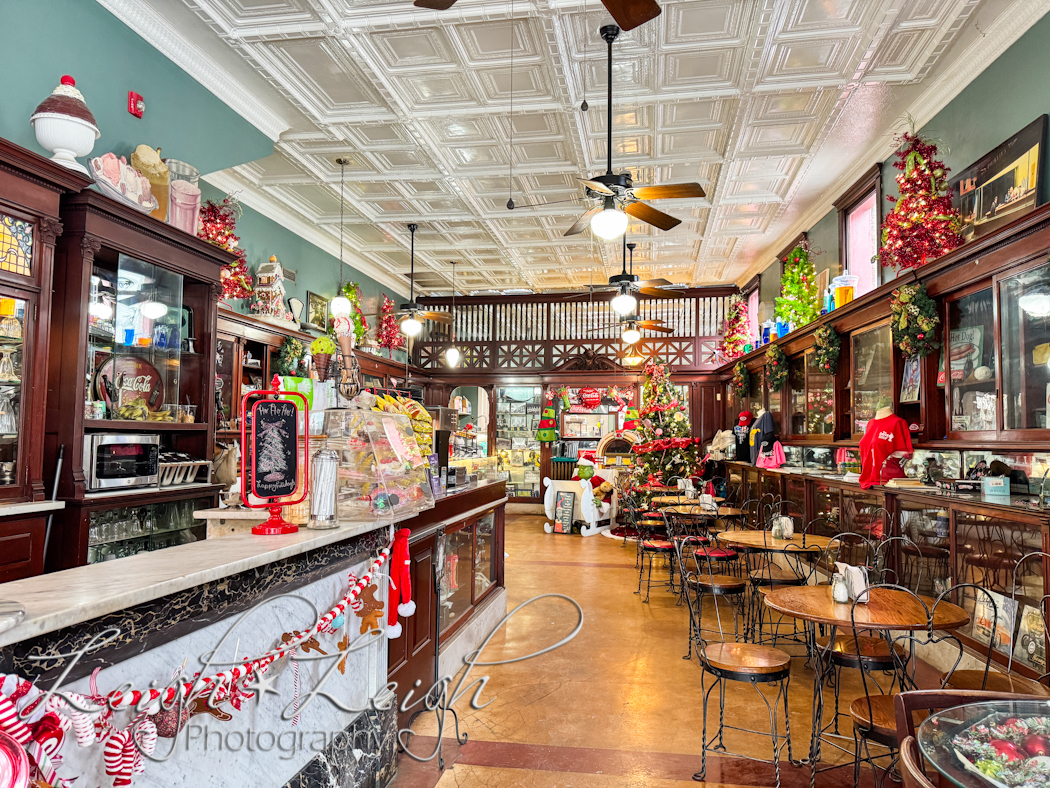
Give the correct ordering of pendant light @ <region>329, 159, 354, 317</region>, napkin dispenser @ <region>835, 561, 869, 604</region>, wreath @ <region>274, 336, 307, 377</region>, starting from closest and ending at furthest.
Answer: napkin dispenser @ <region>835, 561, 869, 604</region> < pendant light @ <region>329, 159, 354, 317</region> < wreath @ <region>274, 336, 307, 377</region>

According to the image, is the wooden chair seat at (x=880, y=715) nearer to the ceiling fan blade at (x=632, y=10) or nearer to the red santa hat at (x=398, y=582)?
the red santa hat at (x=398, y=582)

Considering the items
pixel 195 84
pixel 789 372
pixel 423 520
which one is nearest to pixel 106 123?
pixel 195 84

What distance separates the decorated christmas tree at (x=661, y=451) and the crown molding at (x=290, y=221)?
4971mm

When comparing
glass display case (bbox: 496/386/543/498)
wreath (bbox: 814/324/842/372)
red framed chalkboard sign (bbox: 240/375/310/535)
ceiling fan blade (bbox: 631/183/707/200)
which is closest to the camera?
red framed chalkboard sign (bbox: 240/375/310/535)

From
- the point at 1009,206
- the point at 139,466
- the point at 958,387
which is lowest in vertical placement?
the point at 139,466

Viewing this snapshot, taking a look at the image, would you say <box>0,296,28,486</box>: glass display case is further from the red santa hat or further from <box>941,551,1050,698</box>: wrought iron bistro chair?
<box>941,551,1050,698</box>: wrought iron bistro chair

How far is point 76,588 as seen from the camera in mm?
1416

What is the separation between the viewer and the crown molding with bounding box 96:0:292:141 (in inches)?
165

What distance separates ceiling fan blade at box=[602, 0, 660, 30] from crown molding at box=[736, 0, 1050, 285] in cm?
289

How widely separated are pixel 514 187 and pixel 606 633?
4848 mm

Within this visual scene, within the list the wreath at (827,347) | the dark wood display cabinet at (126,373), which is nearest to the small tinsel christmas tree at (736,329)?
the wreath at (827,347)

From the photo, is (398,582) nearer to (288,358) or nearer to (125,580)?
(125,580)

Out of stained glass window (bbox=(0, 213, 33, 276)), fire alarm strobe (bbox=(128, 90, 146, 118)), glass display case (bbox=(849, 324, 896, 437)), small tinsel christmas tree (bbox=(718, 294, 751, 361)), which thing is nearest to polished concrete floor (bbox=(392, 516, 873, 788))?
glass display case (bbox=(849, 324, 896, 437))

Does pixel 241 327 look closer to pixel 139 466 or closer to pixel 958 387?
pixel 139 466
